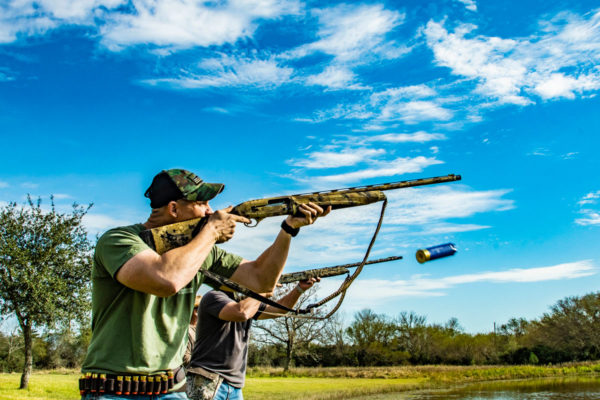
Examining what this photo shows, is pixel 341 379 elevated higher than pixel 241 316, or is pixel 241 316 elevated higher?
pixel 241 316

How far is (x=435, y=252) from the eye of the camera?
6.15m

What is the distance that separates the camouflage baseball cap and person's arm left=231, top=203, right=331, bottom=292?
931mm

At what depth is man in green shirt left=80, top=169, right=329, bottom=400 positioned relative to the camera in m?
3.43

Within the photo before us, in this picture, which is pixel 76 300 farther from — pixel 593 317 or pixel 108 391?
pixel 593 317

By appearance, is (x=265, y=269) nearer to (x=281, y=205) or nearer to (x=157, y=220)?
(x=281, y=205)

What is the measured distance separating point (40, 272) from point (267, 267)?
2737 centimetres

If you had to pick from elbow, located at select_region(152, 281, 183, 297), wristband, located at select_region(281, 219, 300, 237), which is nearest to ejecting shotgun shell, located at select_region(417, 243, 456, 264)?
wristband, located at select_region(281, 219, 300, 237)

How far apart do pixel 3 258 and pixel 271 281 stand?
28.1 meters

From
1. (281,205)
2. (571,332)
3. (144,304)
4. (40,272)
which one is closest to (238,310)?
(281,205)

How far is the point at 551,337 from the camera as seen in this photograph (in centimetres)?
5231

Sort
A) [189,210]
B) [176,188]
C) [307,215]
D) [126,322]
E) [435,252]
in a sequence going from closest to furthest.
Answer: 1. [126,322]
2. [176,188]
3. [189,210]
4. [307,215]
5. [435,252]

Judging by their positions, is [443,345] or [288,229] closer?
[288,229]

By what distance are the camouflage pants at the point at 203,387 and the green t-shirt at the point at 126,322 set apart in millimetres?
2228

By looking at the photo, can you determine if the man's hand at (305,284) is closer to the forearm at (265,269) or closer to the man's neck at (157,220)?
the forearm at (265,269)
